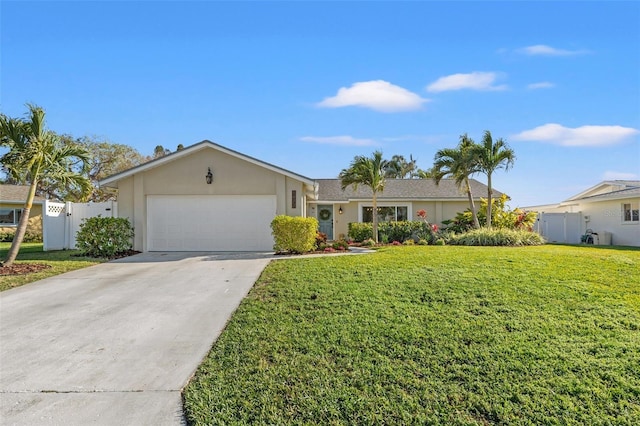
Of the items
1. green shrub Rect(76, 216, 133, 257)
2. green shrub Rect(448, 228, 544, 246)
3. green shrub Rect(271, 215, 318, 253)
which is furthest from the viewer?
green shrub Rect(448, 228, 544, 246)

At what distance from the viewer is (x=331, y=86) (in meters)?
13.6

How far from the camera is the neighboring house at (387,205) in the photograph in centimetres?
2184

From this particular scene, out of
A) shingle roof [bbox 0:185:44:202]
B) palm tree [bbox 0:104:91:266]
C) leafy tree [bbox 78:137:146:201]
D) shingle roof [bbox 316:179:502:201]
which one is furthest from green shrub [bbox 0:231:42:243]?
shingle roof [bbox 316:179:502:201]

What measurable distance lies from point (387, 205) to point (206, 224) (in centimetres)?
1118

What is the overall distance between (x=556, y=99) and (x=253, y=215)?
38.3 feet

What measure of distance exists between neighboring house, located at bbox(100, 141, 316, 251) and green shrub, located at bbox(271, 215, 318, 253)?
5.51ft

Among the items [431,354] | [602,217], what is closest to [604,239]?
[602,217]

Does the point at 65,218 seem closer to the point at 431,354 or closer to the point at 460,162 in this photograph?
the point at 431,354

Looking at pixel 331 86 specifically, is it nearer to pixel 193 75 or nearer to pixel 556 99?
pixel 193 75

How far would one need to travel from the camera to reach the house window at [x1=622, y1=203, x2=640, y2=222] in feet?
59.5

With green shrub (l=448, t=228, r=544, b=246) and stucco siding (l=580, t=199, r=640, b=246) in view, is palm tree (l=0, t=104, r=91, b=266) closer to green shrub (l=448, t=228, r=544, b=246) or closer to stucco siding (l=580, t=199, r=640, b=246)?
green shrub (l=448, t=228, r=544, b=246)

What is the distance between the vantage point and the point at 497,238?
15375 millimetres

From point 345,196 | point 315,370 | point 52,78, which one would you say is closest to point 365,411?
point 315,370

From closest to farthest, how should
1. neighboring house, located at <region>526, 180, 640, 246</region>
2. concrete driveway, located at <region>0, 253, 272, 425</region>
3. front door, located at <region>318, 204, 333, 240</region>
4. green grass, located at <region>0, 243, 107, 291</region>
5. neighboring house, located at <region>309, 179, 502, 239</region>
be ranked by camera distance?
concrete driveway, located at <region>0, 253, 272, 425</region> → green grass, located at <region>0, 243, 107, 291</region> → neighboring house, located at <region>526, 180, 640, 246</region> → neighboring house, located at <region>309, 179, 502, 239</region> → front door, located at <region>318, 204, 333, 240</region>
